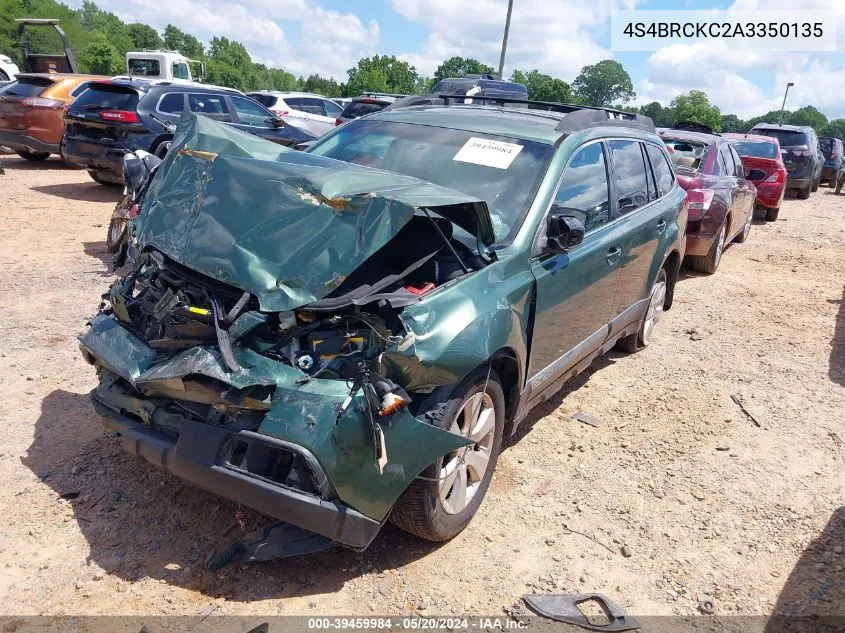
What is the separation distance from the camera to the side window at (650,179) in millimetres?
5180

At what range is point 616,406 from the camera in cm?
490

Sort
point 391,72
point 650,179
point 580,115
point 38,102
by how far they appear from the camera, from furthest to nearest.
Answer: point 391,72, point 38,102, point 650,179, point 580,115

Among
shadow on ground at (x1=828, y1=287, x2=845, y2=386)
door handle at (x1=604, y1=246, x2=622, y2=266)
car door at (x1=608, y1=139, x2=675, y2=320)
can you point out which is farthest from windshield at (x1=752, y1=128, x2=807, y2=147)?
door handle at (x1=604, y1=246, x2=622, y2=266)

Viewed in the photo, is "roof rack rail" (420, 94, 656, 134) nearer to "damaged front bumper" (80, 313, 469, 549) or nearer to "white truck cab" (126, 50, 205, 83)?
"damaged front bumper" (80, 313, 469, 549)

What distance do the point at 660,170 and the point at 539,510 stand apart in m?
3.31

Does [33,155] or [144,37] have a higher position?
[144,37]

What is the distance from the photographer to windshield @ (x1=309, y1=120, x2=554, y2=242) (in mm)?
3648

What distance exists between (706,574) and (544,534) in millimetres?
783

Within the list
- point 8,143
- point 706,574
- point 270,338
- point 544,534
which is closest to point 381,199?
point 270,338

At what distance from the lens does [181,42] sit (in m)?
102

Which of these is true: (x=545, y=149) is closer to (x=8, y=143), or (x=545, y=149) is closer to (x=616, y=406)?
(x=616, y=406)

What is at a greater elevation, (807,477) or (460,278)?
(460,278)

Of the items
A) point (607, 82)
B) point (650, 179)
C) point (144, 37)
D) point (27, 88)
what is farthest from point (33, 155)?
point (607, 82)

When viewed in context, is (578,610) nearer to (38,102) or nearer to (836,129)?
(38,102)
